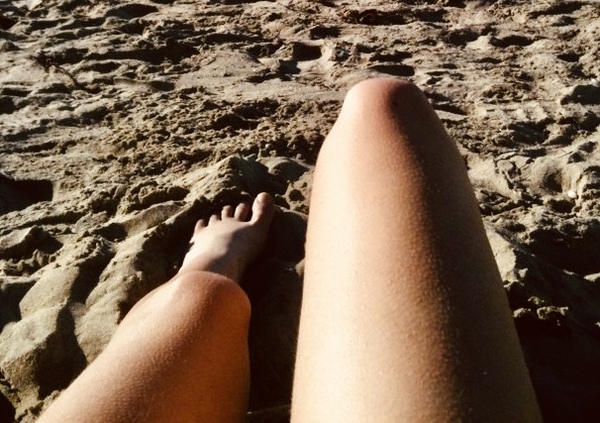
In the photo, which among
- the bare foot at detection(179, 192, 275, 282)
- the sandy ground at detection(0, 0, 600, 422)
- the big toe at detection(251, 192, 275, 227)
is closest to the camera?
the sandy ground at detection(0, 0, 600, 422)

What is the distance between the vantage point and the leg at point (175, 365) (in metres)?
0.96

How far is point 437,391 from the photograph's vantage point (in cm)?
83

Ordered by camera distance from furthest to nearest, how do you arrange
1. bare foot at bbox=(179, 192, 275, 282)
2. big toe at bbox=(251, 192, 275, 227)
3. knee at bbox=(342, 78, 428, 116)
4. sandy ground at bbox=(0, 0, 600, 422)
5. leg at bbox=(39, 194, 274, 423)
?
big toe at bbox=(251, 192, 275, 227) → bare foot at bbox=(179, 192, 275, 282) → sandy ground at bbox=(0, 0, 600, 422) → knee at bbox=(342, 78, 428, 116) → leg at bbox=(39, 194, 274, 423)

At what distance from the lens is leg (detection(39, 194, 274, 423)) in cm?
96

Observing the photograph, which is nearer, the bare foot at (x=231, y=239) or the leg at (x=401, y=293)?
the leg at (x=401, y=293)

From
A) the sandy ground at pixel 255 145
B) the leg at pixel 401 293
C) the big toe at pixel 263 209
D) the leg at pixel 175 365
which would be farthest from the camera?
the big toe at pixel 263 209

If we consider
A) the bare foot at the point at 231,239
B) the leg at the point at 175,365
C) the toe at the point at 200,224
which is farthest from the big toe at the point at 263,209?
the leg at the point at 175,365

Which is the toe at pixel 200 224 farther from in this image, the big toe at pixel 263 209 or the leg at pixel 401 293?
the leg at pixel 401 293

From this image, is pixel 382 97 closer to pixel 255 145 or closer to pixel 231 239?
pixel 231 239

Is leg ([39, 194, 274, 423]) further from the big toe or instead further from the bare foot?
the big toe

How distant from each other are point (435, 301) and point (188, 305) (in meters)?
0.44

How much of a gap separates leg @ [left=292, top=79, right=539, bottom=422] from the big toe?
76cm

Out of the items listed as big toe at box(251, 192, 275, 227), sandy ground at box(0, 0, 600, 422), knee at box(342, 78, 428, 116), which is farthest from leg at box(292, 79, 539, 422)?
big toe at box(251, 192, 275, 227)

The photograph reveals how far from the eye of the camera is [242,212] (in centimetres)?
211
